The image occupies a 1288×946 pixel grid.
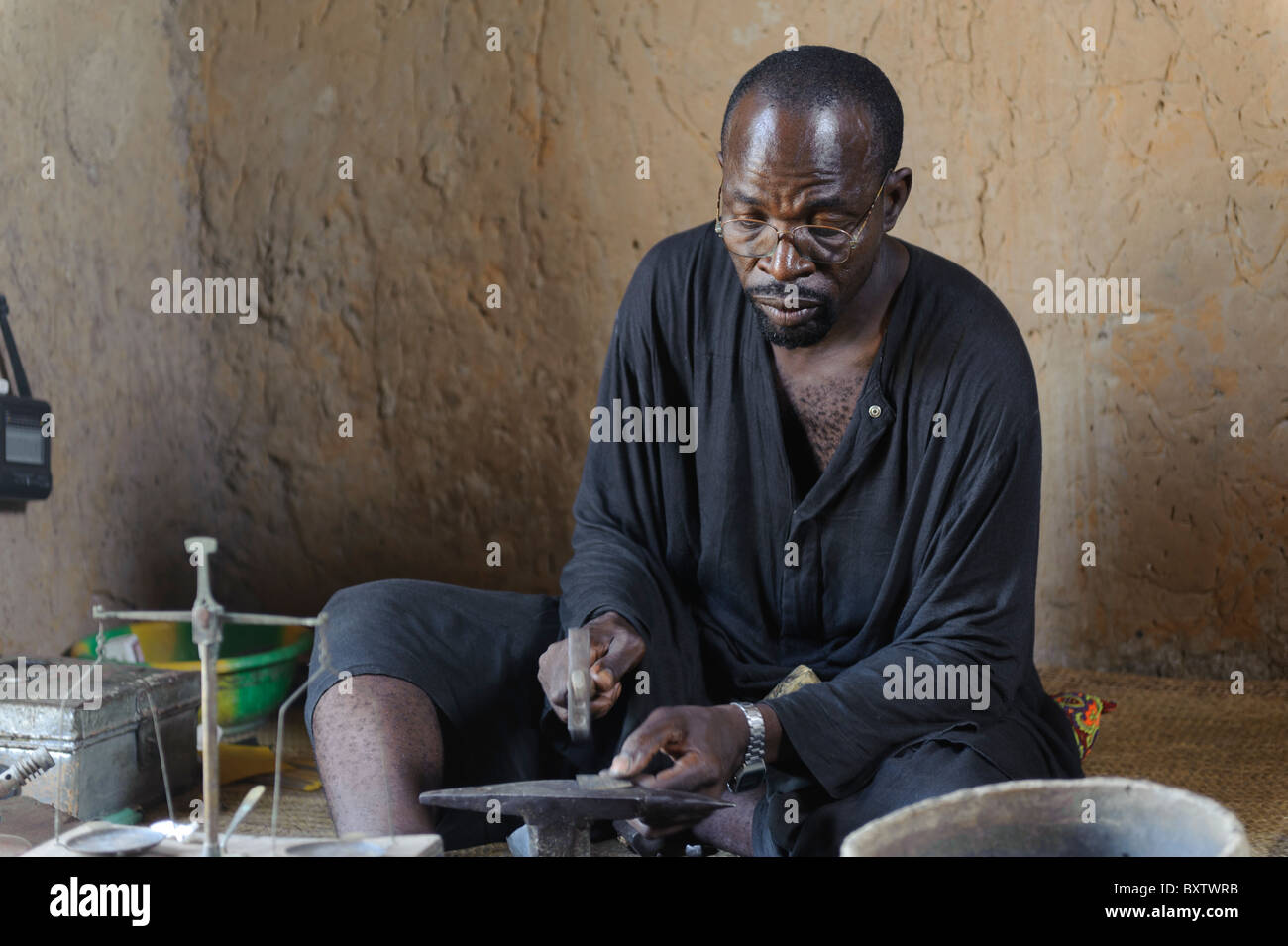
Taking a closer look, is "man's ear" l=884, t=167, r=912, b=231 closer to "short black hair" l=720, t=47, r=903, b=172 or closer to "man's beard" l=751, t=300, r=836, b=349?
"short black hair" l=720, t=47, r=903, b=172

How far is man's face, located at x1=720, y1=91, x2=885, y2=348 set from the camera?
2.02 m

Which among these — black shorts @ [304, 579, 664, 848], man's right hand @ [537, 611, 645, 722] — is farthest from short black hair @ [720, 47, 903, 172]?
black shorts @ [304, 579, 664, 848]

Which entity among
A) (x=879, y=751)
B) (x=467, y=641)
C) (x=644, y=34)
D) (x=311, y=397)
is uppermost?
(x=644, y=34)

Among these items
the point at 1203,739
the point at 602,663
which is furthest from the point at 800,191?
the point at 1203,739

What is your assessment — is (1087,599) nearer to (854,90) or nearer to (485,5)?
(854,90)

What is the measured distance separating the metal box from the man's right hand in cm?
94

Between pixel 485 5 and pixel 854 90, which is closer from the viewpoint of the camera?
pixel 854 90

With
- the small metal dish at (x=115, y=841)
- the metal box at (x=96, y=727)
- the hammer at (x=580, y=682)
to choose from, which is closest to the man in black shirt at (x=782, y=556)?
the hammer at (x=580, y=682)

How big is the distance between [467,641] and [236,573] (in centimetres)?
196

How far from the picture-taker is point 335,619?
2.15 m

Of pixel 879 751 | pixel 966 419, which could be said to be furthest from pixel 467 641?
pixel 966 419

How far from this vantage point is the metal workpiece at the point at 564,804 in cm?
152

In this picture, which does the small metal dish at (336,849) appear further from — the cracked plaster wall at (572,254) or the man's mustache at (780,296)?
the cracked plaster wall at (572,254)
